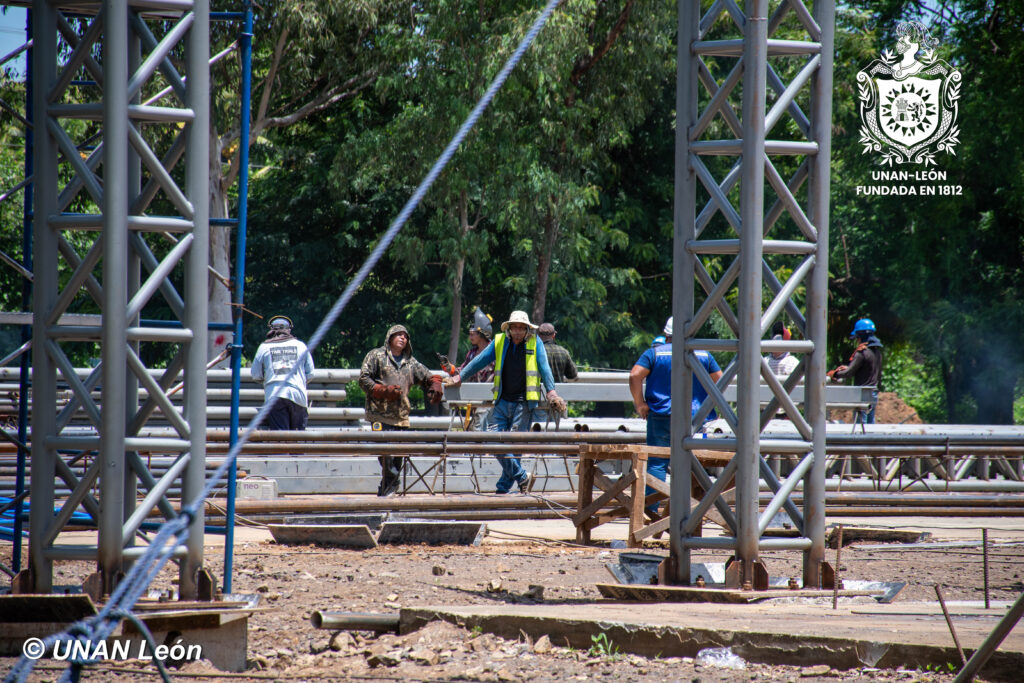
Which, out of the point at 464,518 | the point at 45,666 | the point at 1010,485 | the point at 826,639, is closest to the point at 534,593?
the point at 826,639

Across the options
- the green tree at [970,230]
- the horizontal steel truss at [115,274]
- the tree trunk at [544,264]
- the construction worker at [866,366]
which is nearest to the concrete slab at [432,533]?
the horizontal steel truss at [115,274]

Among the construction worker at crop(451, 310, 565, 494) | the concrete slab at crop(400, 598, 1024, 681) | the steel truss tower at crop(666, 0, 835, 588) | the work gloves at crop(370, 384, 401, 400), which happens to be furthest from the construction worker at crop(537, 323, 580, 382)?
the concrete slab at crop(400, 598, 1024, 681)

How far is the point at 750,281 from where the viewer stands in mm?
6629

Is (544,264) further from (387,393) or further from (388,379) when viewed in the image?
(387,393)

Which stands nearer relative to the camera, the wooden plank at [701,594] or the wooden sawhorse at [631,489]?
the wooden plank at [701,594]

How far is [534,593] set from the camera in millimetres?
7184

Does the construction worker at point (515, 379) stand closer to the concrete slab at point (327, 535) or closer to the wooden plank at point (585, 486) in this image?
the wooden plank at point (585, 486)

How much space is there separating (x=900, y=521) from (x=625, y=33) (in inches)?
565

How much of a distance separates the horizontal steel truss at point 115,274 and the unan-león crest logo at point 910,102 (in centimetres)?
2302

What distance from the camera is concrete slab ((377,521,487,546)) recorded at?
9688mm

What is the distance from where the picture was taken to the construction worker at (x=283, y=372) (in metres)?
11.9

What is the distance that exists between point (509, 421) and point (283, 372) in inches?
98.5

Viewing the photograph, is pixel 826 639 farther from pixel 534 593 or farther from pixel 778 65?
pixel 778 65

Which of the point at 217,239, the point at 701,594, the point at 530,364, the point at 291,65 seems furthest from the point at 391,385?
the point at 291,65
